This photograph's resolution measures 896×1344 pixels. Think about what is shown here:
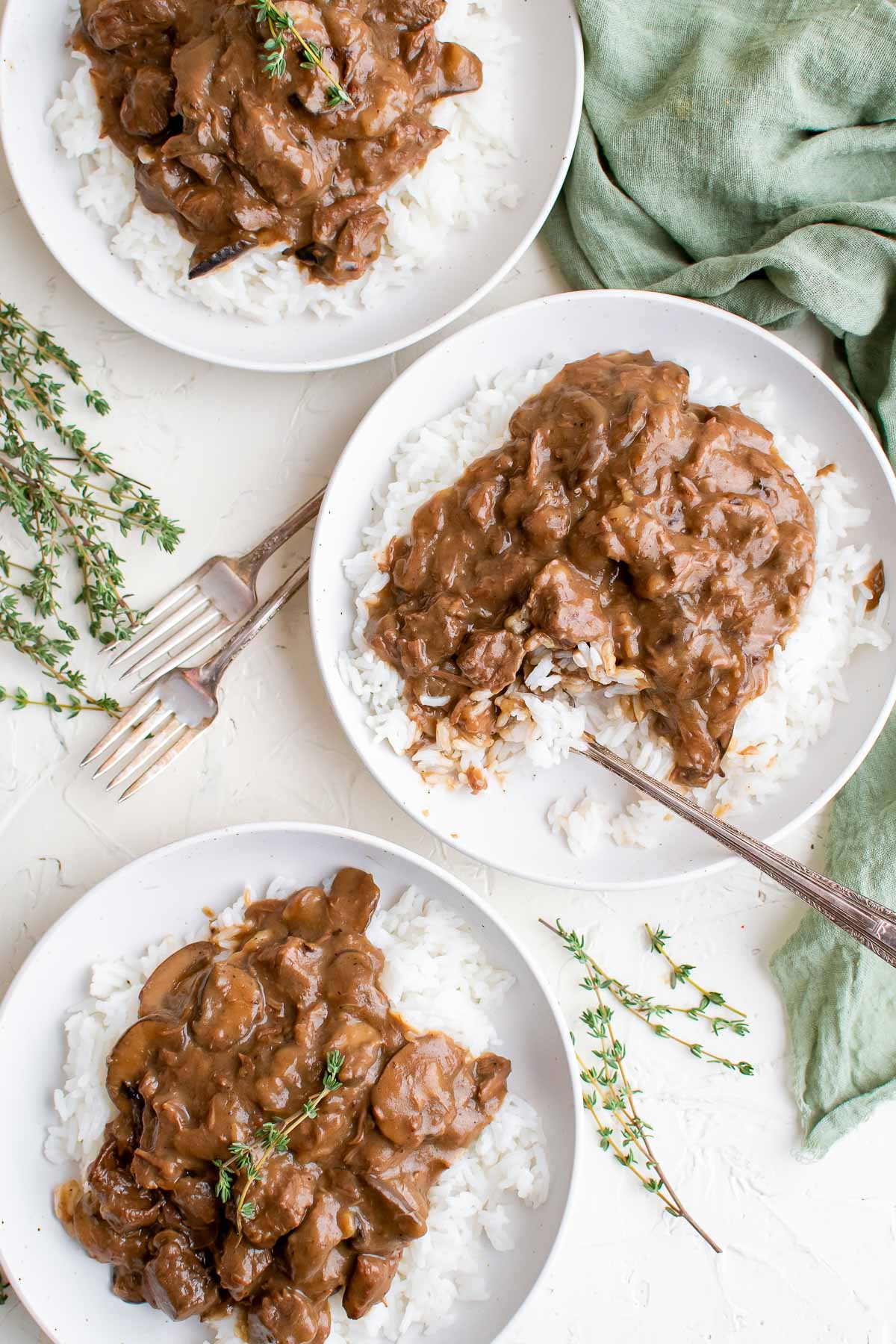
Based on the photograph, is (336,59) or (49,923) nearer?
(336,59)

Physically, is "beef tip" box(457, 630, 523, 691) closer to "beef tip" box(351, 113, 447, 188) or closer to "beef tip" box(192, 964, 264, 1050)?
"beef tip" box(192, 964, 264, 1050)

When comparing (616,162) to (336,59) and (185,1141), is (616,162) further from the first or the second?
(185,1141)

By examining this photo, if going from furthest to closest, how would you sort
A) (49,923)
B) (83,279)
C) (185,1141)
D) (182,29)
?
(49,923)
(83,279)
(182,29)
(185,1141)

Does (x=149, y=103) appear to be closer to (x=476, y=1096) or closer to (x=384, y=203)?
(x=384, y=203)

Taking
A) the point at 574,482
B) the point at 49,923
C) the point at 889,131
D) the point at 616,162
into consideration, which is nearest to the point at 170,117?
the point at 616,162

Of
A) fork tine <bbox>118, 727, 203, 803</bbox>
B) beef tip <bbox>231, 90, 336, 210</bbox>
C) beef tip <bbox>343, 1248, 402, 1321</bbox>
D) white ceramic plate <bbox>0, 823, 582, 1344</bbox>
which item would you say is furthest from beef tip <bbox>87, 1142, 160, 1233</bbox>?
beef tip <bbox>231, 90, 336, 210</bbox>

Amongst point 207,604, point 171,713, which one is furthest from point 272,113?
point 171,713

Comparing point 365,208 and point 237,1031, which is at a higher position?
point 365,208
